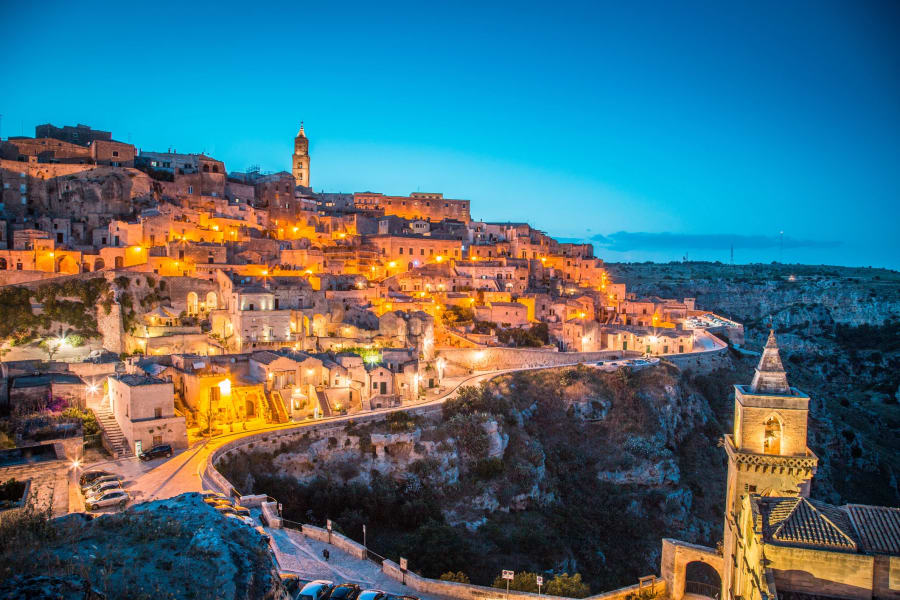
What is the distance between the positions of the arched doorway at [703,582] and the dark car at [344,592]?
43.6ft

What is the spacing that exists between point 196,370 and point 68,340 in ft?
39.2

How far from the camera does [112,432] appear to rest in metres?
24.1

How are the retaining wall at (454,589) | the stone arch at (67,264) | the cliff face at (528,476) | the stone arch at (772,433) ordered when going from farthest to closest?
1. the stone arch at (67,264)
2. the cliff face at (528,476)
3. the stone arch at (772,433)
4. the retaining wall at (454,589)

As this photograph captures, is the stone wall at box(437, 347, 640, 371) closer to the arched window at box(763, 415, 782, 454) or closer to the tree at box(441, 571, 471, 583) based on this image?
the tree at box(441, 571, 471, 583)

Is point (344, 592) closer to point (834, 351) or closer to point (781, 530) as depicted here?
point (781, 530)

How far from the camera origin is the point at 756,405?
18.1 m

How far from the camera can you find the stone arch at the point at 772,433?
17.9 meters

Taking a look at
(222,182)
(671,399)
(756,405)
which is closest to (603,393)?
(671,399)

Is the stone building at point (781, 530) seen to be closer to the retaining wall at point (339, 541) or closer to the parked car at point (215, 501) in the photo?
the retaining wall at point (339, 541)

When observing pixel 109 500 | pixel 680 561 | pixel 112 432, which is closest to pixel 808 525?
pixel 680 561

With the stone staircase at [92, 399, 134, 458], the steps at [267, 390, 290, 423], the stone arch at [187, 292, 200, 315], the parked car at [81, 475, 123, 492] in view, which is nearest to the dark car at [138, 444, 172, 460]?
the stone staircase at [92, 399, 134, 458]

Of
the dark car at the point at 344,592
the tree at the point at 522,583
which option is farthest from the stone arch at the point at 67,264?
the tree at the point at 522,583

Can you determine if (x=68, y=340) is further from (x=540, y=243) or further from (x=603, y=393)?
(x=540, y=243)

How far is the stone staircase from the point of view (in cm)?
2287
